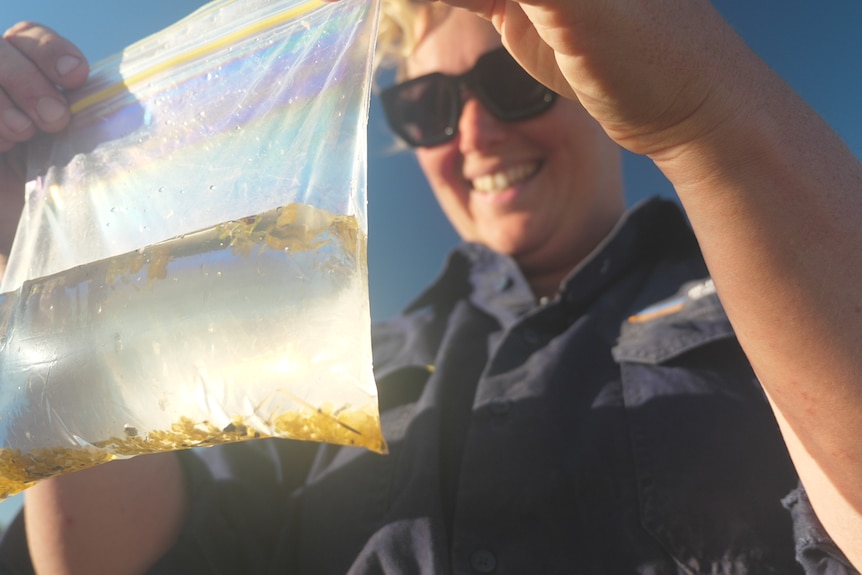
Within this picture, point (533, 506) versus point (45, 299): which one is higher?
point (45, 299)

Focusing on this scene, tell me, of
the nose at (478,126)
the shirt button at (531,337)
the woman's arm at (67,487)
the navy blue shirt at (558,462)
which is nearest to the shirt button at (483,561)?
the navy blue shirt at (558,462)

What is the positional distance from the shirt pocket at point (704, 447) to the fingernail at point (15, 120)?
0.72 meters

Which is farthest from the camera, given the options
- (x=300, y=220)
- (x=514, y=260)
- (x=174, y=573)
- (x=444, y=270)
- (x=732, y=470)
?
(x=444, y=270)

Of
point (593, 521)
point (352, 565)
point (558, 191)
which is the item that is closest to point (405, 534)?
point (352, 565)

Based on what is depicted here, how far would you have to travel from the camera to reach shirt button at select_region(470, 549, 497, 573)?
0.66 m

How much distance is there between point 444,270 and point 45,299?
0.74 meters

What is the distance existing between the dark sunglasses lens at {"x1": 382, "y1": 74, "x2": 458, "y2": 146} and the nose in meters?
0.02

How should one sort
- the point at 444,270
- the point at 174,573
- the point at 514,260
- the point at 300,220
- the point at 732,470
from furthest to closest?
1. the point at 444,270
2. the point at 514,260
3. the point at 174,573
4. the point at 732,470
5. the point at 300,220

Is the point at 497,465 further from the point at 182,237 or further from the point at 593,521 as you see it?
the point at 182,237

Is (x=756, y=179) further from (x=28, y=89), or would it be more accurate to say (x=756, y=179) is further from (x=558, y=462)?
(x=28, y=89)

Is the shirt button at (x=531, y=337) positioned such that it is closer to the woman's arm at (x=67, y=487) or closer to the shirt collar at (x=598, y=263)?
the shirt collar at (x=598, y=263)

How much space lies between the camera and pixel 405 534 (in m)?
0.70

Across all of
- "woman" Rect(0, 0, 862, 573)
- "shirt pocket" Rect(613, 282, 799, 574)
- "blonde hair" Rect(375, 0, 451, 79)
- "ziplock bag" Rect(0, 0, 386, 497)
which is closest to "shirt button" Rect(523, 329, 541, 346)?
"woman" Rect(0, 0, 862, 573)

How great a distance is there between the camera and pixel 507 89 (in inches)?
38.9
